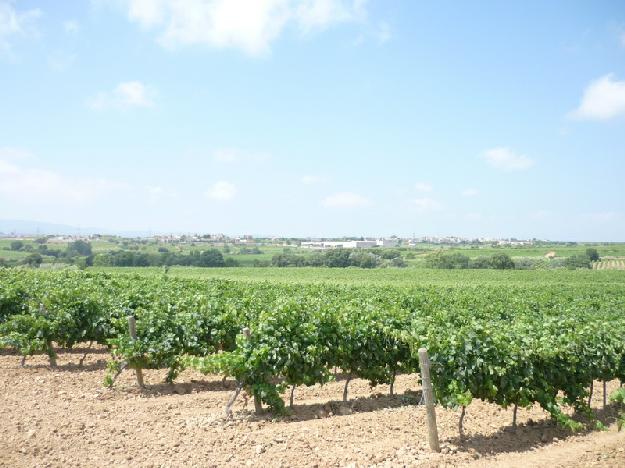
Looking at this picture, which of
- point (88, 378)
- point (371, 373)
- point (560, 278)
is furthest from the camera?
point (560, 278)

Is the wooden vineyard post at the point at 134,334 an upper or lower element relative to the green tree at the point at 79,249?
upper

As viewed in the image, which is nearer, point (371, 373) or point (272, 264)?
point (371, 373)

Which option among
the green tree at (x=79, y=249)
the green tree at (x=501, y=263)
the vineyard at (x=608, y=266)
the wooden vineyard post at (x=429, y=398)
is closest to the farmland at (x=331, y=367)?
the wooden vineyard post at (x=429, y=398)

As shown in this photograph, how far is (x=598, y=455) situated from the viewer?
6.18m

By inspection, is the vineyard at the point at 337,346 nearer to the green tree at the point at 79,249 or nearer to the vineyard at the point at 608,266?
the vineyard at the point at 608,266

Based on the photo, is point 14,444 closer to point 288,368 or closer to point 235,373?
point 235,373

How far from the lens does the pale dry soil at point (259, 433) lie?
6.08 meters

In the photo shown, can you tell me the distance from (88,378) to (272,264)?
258ft

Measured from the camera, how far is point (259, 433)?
6.85m

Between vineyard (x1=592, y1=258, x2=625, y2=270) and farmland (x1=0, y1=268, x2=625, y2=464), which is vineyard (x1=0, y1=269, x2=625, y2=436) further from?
vineyard (x1=592, y1=258, x2=625, y2=270)

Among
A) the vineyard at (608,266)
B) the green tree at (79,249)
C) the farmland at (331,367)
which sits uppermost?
the farmland at (331,367)

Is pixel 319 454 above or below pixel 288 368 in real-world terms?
below

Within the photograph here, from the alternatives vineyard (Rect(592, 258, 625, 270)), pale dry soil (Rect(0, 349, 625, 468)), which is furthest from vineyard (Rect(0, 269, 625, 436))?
vineyard (Rect(592, 258, 625, 270))

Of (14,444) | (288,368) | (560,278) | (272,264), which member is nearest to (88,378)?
(14,444)
